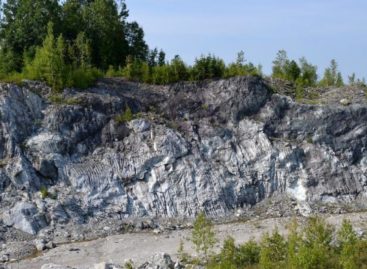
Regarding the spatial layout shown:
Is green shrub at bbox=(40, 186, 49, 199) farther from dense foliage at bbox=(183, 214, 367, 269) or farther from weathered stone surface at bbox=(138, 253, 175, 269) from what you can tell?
dense foliage at bbox=(183, 214, 367, 269)

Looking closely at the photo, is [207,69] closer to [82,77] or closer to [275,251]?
[82,77]

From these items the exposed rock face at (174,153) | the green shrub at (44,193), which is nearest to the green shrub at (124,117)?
the exposed rock face at (174,153)

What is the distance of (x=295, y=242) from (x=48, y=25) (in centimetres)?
1937

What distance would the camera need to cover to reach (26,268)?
22312mm

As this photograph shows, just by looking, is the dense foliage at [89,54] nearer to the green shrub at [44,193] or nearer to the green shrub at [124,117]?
the green shrub at [124,117]

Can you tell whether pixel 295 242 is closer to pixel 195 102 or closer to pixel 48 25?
pixel 195 102

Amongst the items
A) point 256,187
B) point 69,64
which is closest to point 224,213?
point 256,187

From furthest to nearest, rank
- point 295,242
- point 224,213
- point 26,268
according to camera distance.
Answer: point 224,213 < point 26,268 < point 295,242

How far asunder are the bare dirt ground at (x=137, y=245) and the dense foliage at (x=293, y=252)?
191 centimetres

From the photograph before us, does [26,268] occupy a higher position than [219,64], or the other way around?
[219,64]

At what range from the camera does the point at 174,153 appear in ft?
97.1

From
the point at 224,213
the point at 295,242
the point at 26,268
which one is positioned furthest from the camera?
the point at 224,213

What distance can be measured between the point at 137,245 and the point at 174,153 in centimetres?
621

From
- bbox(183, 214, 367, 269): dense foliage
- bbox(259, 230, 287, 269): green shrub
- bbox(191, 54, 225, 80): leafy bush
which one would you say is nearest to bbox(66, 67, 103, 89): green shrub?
bbox(191, 54, 225, 80): leafy bush
